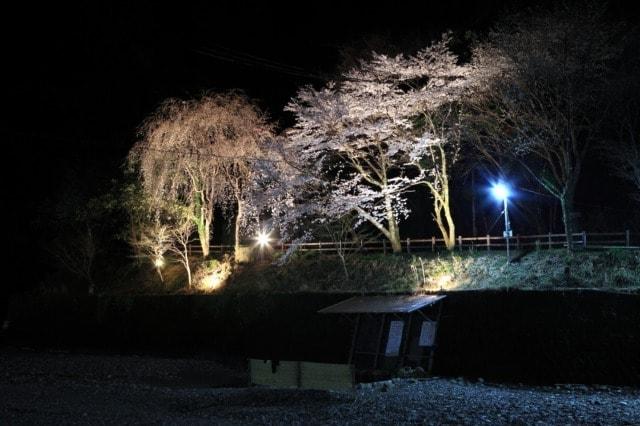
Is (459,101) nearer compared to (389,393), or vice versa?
(389,393)

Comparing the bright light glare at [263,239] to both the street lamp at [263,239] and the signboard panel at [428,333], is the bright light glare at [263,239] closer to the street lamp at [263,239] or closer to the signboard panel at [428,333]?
the street lamp at [263,239]

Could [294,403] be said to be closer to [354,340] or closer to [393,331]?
[354,340]

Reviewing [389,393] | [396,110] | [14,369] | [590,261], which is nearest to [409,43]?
[396,110]

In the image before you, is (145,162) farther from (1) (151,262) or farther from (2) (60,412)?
(2) (60,412)

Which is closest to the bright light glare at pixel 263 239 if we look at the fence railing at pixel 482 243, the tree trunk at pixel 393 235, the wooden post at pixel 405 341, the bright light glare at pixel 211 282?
the fence railing at pixel 482 243

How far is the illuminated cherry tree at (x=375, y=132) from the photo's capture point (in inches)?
980

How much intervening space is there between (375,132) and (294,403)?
13.6 metres

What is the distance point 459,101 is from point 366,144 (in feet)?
12.8

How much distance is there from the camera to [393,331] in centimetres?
2059

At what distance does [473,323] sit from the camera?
20.0 metres

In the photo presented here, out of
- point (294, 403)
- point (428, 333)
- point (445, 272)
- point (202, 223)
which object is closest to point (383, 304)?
point (428, 333)

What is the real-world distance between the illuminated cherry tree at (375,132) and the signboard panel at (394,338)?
22.0ft

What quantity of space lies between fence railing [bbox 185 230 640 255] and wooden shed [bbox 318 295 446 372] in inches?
228

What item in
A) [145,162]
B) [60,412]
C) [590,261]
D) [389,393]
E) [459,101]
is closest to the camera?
[60,412]
